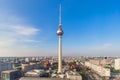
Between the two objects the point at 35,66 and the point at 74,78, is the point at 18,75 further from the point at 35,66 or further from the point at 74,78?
the point at 35,66

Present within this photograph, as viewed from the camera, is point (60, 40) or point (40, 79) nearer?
point (40, 79)

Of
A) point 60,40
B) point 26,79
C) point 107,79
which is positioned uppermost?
point 60,40

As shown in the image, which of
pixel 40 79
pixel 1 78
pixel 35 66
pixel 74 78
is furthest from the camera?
pixel 35 66

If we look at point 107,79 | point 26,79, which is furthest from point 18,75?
point 107,79

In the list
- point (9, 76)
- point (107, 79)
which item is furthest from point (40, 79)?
point (107, 79)

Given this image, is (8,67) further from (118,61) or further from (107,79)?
(118,61)

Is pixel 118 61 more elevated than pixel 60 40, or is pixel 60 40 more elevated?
pixel 60 40

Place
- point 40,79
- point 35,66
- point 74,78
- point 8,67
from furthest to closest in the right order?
point 35,66 < point 8,67 < point 74,78 < point 40,79

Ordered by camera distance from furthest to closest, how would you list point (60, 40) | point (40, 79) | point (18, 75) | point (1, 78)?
1. point (60, 40)
2. point (18, 75)
3. point (1, 78)
4. point (40, 79)

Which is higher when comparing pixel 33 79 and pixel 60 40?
pixel 60 40
